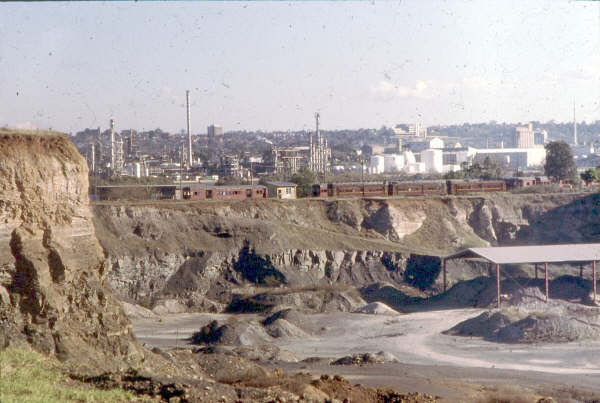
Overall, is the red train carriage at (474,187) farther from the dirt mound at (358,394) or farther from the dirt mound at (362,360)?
the dirt mound at (358,394)

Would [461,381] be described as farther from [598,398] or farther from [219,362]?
[219,362]

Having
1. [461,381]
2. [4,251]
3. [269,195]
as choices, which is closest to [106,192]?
[269,195]

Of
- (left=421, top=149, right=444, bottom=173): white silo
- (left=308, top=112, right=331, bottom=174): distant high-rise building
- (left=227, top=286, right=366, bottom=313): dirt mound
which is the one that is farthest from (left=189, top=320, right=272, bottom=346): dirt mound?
(left=421, top=149, right=444, bottom=173): white silo

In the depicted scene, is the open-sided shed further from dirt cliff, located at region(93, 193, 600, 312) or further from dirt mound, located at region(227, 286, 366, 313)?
dirt cliff, located at region(93, 193, 600, 312)

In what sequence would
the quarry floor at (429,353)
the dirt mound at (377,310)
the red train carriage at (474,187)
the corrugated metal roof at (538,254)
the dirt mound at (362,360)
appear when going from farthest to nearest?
1. the red train carriage at (474,187)
2. the corrugated metal roof at (538,254)
3. the dirt mound at (377,310)
4. the dirt mound at (362,360)
5. the quarry floor at (429,353)

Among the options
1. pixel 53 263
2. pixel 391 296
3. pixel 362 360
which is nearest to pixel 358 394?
pixel 53 263

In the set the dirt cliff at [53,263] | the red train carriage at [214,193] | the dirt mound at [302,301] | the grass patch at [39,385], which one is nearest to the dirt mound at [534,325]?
the dirt mound at [302,301]
